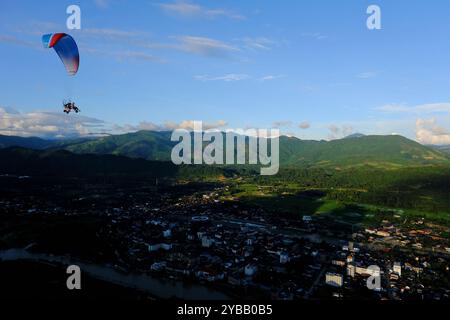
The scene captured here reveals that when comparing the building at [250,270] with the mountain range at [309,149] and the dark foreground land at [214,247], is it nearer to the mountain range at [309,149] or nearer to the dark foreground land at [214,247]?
the dark foreground land at [214,247]

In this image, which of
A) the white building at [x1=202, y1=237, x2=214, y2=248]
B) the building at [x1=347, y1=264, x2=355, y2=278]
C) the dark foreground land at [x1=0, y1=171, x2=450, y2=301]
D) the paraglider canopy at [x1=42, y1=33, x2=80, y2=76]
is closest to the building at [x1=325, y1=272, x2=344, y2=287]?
the dark foreground land at [x1=0, y1=171, x2=450, y2=301]

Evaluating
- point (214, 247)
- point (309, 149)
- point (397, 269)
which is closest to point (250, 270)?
point (214, 247)

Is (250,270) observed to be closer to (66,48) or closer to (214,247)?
(214,247)

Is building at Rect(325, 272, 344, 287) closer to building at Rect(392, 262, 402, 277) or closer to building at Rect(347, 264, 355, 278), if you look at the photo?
building at Rect(347, 264, 355, 278)

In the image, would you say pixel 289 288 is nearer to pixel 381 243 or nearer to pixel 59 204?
pixel 381 243
